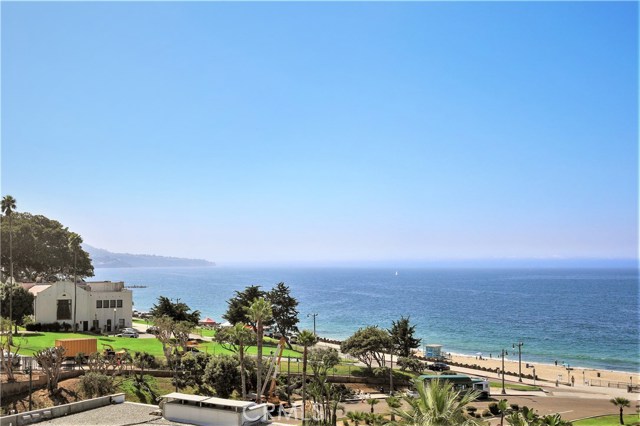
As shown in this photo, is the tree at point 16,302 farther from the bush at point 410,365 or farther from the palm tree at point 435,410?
the palm tree at point 435,410

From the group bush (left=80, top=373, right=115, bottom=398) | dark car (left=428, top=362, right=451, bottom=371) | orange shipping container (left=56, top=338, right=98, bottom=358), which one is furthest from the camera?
dark car (left=428, top=362, right=451, bottom=371)

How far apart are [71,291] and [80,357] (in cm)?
2867

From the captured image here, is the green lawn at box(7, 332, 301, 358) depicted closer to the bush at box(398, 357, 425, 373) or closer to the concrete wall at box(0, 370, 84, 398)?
the concrete wall at box(0, 370, 84, 398)

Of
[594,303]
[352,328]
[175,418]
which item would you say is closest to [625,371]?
[352,328]

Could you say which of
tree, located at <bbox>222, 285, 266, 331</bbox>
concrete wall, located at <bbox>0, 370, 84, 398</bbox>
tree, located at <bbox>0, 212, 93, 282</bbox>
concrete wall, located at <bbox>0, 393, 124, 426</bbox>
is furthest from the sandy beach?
tree, located at <bbox>0, 212, 93, 282</bbox>

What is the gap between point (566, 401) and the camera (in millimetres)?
50531

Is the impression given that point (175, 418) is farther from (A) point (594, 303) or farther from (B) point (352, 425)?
(A) point (594, 303)

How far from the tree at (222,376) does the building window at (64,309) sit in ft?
113

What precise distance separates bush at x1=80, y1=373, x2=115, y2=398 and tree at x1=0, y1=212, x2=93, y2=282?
56663 mm

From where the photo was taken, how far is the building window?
227 feet

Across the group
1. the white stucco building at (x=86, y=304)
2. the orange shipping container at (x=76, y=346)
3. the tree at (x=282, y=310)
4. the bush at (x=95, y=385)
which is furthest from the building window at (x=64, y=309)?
the bush at (x=95, y=385)

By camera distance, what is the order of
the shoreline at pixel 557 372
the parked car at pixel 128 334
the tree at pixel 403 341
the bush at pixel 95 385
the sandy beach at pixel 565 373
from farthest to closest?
the shoreline at pixel 557 372
the sandy beach at pixel 565 373
the parked car at pixel 128 334
the tree at pixel 403 341
the bush at pixel 95 385

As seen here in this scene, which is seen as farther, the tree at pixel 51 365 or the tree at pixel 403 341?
the tree at pixel 403 341

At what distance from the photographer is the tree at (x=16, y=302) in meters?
62.8
